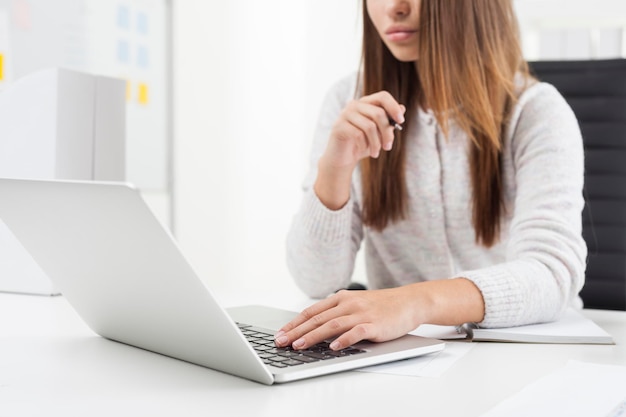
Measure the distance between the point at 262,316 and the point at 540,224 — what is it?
1.30 ft

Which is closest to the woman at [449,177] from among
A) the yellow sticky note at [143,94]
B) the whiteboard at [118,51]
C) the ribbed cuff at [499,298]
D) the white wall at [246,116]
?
the ribbed cuff at [499,298]

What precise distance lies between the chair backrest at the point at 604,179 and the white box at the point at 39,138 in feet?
3.23

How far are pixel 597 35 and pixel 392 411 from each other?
9.81 ft

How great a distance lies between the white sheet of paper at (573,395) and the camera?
1.79ft

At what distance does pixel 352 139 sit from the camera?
42.3 inches

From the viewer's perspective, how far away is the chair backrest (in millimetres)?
1522

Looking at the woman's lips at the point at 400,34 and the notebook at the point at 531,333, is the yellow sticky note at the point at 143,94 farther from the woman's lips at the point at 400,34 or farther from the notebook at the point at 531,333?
the notebook at the point at 531,333

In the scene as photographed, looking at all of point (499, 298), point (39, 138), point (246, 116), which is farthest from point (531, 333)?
point (246, 116)

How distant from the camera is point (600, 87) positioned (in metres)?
1.54

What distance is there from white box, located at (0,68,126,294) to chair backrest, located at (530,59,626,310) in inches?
38.8

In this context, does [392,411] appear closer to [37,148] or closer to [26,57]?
[37,148]

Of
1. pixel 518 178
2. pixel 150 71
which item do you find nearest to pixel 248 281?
pixel 150 71

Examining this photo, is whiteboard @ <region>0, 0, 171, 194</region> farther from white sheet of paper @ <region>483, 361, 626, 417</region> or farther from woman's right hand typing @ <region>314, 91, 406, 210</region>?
white sheet of paper @ <region>483, 361, 626, 417</region>

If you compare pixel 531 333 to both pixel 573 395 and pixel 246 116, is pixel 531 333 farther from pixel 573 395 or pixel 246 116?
pixel 246 116
